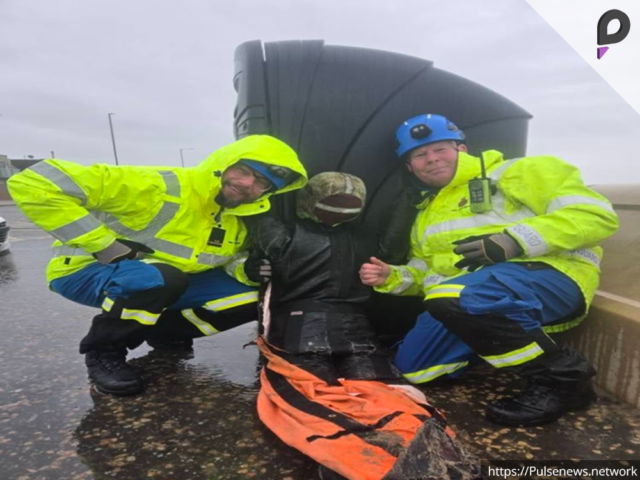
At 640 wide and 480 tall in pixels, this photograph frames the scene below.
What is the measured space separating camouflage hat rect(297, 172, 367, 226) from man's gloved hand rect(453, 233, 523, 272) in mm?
497

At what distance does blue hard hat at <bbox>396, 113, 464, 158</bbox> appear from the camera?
2.07m

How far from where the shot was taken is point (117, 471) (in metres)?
1.42

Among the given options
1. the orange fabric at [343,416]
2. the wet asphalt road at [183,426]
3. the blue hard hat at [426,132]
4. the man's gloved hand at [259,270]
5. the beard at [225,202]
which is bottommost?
the wet asphalt road at [183,426]

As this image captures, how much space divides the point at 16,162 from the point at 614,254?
54.4 metres

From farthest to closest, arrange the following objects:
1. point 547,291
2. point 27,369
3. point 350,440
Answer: point 27,369 < point 547,291 < point 350,440

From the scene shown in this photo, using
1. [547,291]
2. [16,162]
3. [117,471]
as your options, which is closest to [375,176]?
[547,291]

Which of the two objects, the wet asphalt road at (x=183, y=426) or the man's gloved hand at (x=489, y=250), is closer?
the wet asphalt road at (x=183, y=426)

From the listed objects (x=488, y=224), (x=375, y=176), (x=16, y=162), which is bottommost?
(x=488, y=224)

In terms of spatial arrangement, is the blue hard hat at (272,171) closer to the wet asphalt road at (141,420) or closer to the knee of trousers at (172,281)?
the knee of trousers at (172,281)

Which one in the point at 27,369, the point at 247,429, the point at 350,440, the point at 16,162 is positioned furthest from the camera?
the point at 16,162

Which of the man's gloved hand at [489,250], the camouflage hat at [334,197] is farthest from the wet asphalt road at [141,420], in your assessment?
the man's gloved hand at [489,250]

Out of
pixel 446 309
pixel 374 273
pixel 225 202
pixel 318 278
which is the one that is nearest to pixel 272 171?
pixel 225 202

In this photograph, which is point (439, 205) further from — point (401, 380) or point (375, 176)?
point (401, 380)

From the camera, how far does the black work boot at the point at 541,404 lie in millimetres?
1651
